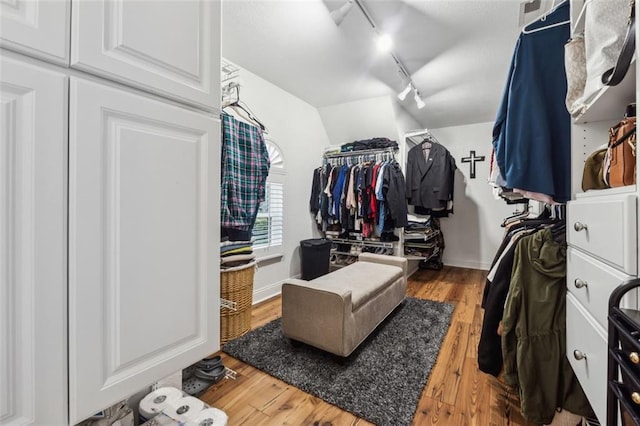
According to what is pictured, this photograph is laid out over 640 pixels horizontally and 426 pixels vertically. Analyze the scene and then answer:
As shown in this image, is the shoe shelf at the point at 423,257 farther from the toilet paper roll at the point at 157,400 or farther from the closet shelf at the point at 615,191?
the toilet paper roll at the point at 157,400

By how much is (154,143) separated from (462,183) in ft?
15.9

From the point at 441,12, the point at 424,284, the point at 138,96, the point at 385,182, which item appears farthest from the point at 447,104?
the point at 138,96

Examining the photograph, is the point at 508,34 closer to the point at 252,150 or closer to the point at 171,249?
the point at 252,150

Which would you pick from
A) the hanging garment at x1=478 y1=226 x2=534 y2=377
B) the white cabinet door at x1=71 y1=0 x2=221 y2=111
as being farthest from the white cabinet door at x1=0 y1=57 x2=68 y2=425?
the hanging garment at x1=478 y1=226 x2=534 y2=377

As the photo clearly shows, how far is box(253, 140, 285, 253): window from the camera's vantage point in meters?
3.06

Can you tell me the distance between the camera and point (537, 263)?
117 centimetres

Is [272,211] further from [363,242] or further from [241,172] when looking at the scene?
[241,172]

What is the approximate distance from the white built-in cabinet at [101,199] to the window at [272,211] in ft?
7.37

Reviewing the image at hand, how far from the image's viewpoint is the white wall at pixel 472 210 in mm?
4340

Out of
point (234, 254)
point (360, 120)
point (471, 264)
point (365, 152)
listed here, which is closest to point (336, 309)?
point (234, 254)

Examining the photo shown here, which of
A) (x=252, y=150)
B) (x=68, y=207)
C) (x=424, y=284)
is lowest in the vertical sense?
(x=424, y=284)

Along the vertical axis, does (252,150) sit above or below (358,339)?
above

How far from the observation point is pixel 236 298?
6.03 feet

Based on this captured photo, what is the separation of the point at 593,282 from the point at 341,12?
79.2 inches
